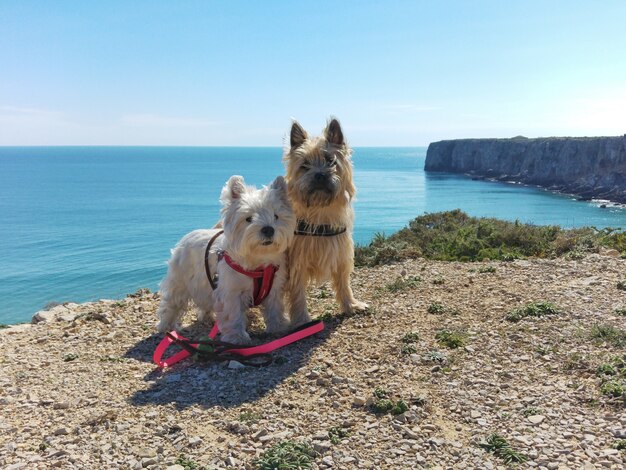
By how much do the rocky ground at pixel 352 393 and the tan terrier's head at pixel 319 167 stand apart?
1750 mm

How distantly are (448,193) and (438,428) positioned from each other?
265 ft

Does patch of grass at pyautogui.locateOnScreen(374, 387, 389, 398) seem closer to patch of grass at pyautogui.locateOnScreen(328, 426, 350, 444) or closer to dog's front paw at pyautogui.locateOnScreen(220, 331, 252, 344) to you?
patch of grass at pyautogui.locateOnScreen(328, 426, 350, 444)

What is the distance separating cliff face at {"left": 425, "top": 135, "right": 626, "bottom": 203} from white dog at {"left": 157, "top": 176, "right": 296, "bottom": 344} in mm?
79916

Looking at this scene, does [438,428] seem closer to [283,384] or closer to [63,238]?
[283,384]

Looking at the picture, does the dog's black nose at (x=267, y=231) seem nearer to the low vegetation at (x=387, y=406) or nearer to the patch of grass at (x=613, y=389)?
the low vegetation at (x=387, y=406)

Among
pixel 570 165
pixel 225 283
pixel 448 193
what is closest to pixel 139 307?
pixel 225 283

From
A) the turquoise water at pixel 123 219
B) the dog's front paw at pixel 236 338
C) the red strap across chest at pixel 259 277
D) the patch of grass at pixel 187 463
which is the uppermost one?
the red strap across chest at pixel 259 277

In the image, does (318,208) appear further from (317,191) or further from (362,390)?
(362,390)

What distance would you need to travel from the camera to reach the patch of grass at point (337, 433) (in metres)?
3.90

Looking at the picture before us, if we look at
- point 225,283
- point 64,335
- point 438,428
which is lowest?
point 64,335

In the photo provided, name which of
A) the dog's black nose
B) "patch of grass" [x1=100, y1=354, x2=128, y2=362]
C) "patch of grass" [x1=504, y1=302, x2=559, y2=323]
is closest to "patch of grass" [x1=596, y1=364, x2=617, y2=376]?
"patch of grass" [x1=504, y1=302, x2=559, y2=323]

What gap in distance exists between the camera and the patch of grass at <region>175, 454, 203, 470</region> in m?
3.56

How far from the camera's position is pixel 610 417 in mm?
4020

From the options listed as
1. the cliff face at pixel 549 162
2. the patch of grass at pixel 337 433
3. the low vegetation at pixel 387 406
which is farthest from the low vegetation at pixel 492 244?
the cliff face at pixel 549 162
